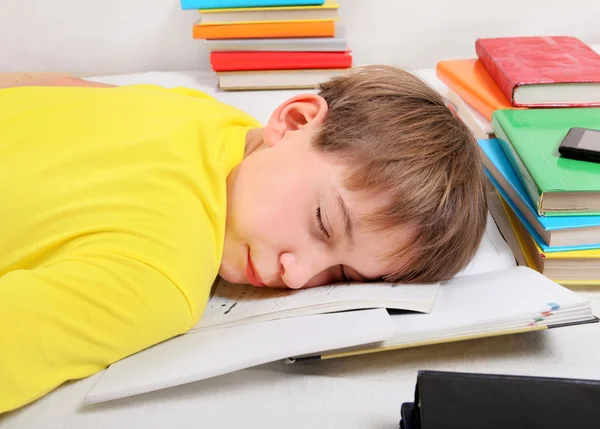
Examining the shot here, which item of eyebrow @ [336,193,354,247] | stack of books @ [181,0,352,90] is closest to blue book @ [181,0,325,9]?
stack of books @ [181,0,352,90]

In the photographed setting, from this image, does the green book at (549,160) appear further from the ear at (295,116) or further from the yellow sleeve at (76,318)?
the yellow sleeve at (76,318)

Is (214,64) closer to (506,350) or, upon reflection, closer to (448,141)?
(448,141)

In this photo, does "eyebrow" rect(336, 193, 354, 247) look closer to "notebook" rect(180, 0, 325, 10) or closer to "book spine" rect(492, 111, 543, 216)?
"book spine" rect(492, 111, 543, 216)

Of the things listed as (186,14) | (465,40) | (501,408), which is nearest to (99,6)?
(186,14)

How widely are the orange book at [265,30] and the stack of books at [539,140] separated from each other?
1.02ft

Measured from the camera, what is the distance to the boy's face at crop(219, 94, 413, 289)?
29.6 inches

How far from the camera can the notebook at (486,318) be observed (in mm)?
628

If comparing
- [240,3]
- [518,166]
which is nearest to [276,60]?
[240,3]

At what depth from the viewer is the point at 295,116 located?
2.99ft

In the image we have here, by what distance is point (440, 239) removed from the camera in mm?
773

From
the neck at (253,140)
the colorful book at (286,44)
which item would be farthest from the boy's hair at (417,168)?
the colorful book at (286,44)

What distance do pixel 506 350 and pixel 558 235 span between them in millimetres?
198

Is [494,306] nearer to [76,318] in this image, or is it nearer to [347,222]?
[347,222]

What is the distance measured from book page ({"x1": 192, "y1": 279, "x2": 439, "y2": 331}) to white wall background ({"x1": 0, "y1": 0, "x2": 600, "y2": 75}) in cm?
103
